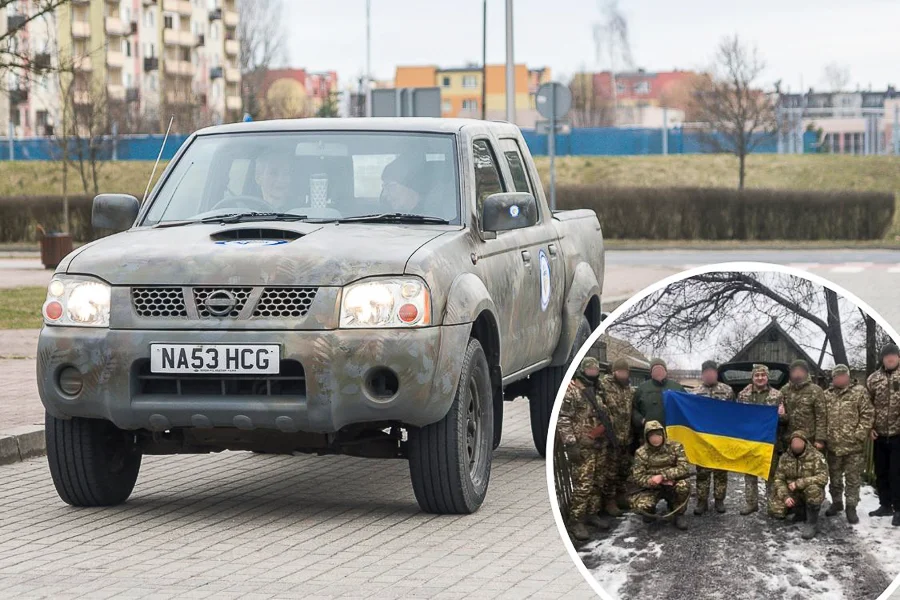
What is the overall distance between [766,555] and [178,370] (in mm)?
4010

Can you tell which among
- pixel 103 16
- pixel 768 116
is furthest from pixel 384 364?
pixel 103 16

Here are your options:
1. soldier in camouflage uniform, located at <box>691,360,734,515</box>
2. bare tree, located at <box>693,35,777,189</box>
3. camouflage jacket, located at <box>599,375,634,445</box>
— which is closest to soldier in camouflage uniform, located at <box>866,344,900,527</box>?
soldier in camouflage uniform, located at <box>691,360,734,515</box>

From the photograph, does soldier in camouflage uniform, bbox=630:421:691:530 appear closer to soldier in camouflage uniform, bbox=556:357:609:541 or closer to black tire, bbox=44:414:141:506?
soldier in camouflage uniform, bbox=556:357:609:541

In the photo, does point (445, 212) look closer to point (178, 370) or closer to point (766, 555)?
point (178, 370)

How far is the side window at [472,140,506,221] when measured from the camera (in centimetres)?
839

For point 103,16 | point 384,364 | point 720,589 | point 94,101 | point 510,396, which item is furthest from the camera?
point 103,16

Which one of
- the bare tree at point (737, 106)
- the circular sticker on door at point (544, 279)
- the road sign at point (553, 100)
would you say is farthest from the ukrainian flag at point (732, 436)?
the bare tree at point (737, 106)

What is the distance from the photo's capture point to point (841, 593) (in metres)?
3.46

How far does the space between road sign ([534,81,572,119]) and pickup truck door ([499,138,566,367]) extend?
1885 centimetres

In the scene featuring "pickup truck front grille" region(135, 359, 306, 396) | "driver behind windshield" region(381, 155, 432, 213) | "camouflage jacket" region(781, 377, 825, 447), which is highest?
"driver behind windshield" region(381, 155, 432, 213)

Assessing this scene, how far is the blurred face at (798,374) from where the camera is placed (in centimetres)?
358

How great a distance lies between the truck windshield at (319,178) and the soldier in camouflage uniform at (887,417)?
440 centimetres

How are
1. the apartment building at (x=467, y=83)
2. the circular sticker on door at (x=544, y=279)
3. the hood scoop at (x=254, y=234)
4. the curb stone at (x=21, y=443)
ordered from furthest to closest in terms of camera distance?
the apartment building at (x=467, y=83) < the curb stone at (x=21, y=443) < the circular sticker on door at (x=544, y=279) < the hood scoop at (x=254, y=234)

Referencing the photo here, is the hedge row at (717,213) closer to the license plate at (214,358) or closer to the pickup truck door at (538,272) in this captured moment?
the pickup truck door at (538,272)
